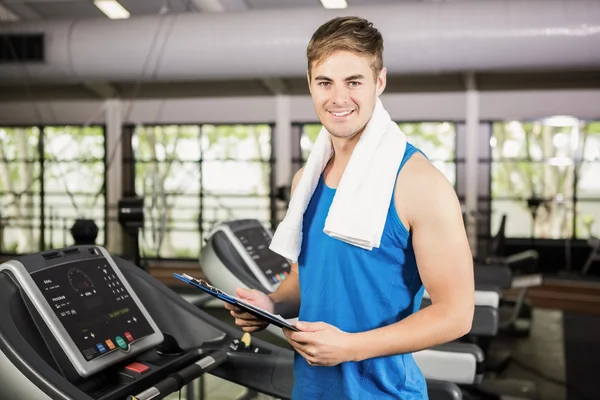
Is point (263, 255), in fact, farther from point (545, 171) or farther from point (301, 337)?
point (545, 171)

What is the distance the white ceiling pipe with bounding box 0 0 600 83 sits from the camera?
5.12 meters

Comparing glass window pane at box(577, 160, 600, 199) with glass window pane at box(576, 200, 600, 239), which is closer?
glass window pane at box(576, 200, 600, 239)

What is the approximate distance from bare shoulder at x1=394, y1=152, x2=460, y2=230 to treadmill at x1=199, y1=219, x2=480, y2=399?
1228mm

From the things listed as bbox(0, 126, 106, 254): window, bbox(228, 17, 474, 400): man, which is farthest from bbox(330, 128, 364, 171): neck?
bbox(0, 126, 106, 254): window

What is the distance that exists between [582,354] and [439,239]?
4.49m

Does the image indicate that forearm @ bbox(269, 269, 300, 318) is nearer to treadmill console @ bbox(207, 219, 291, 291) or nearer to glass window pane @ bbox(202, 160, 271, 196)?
treadmill console @ bbox(207, 219, 291, 291)

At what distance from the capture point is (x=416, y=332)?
104 cm

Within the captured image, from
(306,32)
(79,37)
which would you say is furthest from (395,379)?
(79,37)

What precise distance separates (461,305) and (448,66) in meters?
4.82

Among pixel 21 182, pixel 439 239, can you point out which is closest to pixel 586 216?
pixel 21 182

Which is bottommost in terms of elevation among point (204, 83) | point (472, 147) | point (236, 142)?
point (472, 147)

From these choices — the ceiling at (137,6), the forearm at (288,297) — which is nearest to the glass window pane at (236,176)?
the ceiling at (137,6)

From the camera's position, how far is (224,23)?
18.7 ft

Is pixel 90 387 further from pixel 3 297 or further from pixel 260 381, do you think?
pixel 260 381
